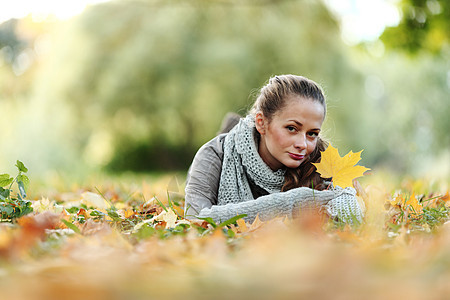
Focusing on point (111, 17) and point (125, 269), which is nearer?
point (125, 269)

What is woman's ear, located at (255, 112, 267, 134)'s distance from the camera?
2447mm

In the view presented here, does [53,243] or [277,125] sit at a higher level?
[277,125]

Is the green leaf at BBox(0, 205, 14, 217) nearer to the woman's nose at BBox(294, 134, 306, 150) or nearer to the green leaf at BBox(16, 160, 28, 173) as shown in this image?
the green leaf at BBox(16, 160, 28, 173)

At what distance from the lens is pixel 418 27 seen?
7.23m

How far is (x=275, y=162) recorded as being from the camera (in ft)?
8.19

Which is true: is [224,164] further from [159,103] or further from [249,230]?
[159,103]

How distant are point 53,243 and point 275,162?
4.41 ft

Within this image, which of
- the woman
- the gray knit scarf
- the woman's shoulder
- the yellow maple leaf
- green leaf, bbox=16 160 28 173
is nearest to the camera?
the yellow maple leaf

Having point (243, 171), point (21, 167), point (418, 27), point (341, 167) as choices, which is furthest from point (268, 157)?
point (418, 27)

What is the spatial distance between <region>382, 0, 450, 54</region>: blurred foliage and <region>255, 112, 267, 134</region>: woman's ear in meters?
5.53

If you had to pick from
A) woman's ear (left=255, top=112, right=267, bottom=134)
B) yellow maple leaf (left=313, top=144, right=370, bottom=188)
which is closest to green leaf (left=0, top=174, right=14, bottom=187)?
woman's ear (left=255, top=112, right=267, bottom=134)

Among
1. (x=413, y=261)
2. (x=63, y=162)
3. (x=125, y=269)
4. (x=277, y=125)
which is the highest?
(x=63, y=162)

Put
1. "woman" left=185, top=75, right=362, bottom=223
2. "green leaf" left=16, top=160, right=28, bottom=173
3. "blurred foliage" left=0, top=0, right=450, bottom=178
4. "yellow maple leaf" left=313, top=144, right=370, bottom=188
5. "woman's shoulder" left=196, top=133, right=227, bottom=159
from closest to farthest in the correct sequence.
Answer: "yellow maple leaf" left=313, top=144, right=370, bottom=188
"green leaf" left=16, top=160, right=28, bottom=173
"woman" left=185, top=75, right=362, bottom=223
"woman's shoulder" left=196, top=133, right=227, bottom=159
"blurred foliage" left=0, top=0, right=450, bottom=178

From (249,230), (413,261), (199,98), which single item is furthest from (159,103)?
(413,261)
